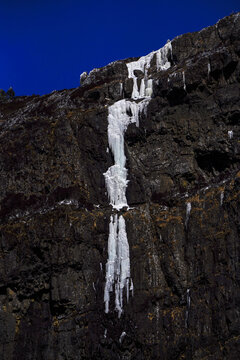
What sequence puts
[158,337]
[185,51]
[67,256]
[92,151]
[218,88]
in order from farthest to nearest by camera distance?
1. [185,51]
2. [92,151]
3. [218,88]
4. [67,256]
5. [158,337]

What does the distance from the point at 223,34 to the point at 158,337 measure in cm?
1744

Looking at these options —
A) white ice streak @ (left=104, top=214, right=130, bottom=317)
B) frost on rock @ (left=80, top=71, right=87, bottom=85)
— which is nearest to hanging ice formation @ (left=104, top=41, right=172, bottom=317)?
white ice streak @ (left=104, top=214, right=130, bottom=317)

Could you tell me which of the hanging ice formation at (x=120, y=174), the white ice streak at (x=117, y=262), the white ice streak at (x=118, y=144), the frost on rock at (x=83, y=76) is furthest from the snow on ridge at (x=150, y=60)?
the white ice streak at (x=117, y=262)

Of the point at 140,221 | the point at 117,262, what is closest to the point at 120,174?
the point at 140,221

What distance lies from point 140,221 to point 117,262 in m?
2.37

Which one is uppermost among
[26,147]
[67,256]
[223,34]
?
[223,34]

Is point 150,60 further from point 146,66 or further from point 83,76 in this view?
point 83,76

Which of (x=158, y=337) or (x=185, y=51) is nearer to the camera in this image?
(x=158, y=337)

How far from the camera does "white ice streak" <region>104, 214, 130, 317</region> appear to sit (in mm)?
19531

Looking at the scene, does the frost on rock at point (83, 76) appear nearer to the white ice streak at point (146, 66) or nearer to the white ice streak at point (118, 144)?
the white ice streak at point (146, 66)

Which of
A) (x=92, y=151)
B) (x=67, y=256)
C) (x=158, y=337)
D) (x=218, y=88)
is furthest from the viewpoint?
(x=92, y=151)

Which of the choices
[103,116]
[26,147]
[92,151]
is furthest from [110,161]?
[26,147]

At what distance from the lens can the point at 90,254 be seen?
67.3 ft

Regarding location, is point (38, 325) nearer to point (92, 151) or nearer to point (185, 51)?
point (92, 151)
